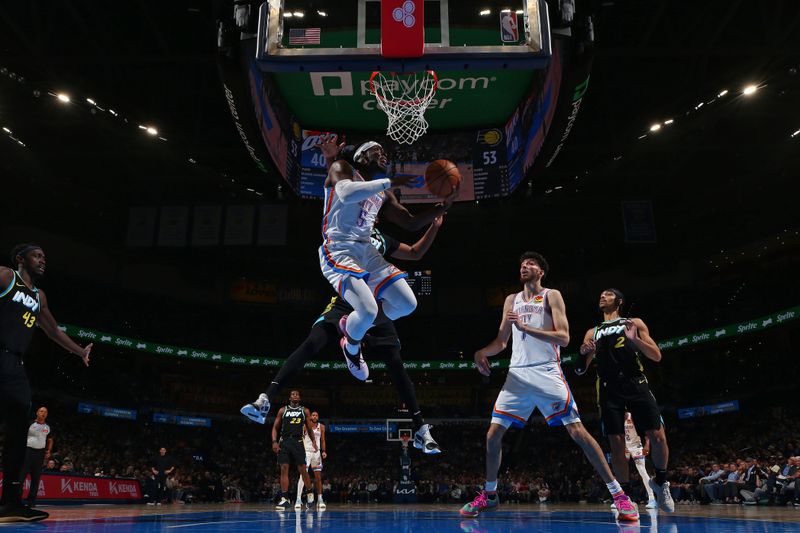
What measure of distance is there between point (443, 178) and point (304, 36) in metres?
3.80

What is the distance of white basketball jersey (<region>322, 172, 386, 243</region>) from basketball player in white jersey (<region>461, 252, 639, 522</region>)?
5.16 feet

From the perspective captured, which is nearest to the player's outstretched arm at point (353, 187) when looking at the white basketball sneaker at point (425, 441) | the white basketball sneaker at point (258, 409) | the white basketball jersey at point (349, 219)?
the white basketball jersey at point (349, 219)

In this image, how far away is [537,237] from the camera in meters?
28.8

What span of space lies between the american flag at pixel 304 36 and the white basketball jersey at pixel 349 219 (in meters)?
3.57

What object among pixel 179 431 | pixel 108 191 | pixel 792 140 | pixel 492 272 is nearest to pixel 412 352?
pixel 492 272

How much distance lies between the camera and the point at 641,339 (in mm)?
6816

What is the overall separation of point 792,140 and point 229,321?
25.1 m

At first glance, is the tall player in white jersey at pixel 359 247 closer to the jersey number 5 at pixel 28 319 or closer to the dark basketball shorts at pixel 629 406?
the jersey number 5 at pixel 28 319

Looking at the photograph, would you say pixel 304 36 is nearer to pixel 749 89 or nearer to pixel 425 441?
pixel 425 441

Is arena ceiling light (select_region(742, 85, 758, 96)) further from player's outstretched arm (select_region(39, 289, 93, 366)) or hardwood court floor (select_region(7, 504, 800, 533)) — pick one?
player's outstretched arm (select_region(39, 289, 93, 366))

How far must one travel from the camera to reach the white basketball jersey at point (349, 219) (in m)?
5.01

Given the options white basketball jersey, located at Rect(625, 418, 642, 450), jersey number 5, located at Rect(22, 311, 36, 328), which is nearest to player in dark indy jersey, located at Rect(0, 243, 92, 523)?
jersey number 5, located at Rect(22, 311, 36, 328)

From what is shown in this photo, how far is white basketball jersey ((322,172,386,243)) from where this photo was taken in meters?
5.01

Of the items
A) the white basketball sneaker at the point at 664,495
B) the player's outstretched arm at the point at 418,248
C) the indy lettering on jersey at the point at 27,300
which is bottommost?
the white basketball sneaker at the point at 664,495
